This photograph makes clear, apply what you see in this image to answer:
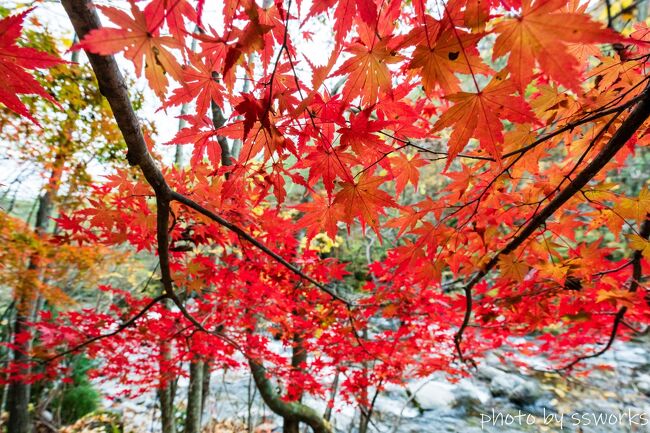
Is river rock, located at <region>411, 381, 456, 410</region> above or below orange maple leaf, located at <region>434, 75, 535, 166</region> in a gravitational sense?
below

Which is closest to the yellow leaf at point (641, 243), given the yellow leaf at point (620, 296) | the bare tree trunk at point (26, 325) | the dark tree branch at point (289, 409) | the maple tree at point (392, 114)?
the maple tree at point (392, 114)

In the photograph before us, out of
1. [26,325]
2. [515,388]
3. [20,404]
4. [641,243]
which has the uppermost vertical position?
[641,243]

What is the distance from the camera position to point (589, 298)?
206cm

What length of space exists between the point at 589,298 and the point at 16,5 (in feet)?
17.7

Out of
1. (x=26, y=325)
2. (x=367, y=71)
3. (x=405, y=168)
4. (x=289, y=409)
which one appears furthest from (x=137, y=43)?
(x=26, y=325)

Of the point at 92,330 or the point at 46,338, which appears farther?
the point at 92,330

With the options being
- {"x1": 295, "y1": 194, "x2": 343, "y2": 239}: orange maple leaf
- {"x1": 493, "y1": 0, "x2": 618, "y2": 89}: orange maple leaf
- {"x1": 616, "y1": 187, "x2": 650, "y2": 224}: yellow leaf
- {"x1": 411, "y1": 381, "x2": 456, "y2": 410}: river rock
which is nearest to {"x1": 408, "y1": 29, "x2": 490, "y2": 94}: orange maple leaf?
{"x1": 493, "y1": 0, "x2": 618, "y2": 89}: orange maple leaf

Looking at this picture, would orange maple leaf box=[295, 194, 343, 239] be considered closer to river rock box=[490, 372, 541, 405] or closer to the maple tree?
the maple tree

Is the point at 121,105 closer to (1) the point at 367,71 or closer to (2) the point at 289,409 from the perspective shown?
(1) the point at 367,71

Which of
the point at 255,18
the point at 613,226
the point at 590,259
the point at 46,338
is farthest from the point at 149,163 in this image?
the point at 46,338

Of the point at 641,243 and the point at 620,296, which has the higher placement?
the point at 641,243

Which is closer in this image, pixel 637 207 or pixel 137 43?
pixel 137 43

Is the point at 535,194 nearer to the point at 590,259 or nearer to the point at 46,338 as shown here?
the point at 590,259

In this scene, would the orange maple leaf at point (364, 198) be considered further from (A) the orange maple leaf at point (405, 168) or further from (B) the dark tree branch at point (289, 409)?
(B) the dark tree branch at point (289, 409)
